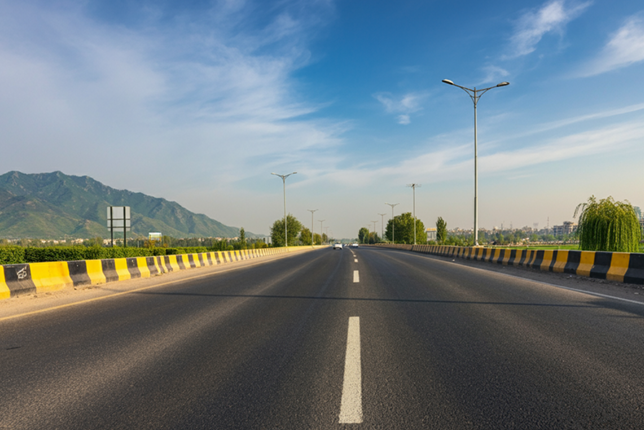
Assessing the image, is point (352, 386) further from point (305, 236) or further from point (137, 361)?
point (305, 236)

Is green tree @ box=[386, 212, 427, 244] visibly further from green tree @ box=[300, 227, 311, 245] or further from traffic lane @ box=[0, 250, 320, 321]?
traffic lane @ box=[0, 250, 320, 321]

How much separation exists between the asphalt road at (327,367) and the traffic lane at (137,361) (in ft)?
0.06

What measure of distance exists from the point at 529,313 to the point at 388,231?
147 m

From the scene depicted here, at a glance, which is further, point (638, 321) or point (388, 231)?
point (388, 231)

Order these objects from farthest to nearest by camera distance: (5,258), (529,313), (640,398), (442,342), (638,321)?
(5,258)
(529,313)
(638,321)
(442,342)
(640,398)

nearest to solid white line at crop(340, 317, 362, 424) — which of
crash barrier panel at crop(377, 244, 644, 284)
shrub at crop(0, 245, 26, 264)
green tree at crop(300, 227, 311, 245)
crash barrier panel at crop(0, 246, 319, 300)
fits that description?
crash barrier panel at crop(0, 246, 319, 300)

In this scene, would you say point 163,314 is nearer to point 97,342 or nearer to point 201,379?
point 97,342

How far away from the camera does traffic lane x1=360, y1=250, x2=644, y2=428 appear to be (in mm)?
2643

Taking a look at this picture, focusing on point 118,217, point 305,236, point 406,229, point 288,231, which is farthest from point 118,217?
point 305,236

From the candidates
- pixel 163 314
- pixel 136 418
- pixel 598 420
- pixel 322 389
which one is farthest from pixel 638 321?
pixel 163 314

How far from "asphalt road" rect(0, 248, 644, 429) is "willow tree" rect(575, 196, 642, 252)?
20.1m

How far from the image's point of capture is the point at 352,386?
124 inches

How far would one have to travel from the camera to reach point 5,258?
53.3ft

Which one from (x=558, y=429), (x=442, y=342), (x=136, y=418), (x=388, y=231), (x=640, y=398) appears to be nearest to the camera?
(x=558, y=429)
